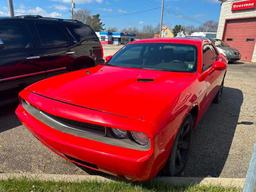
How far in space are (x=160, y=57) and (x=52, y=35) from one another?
2443 mm

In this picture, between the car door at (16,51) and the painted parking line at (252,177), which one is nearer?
the painted parking line at (252,177)

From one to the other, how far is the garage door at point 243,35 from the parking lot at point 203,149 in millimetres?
13928

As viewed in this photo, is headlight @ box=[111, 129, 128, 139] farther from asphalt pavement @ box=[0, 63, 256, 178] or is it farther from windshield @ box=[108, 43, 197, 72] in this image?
windshield @ box=[108, 43, 197, 72]

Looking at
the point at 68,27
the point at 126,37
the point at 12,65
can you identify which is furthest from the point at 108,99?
the point at 126,37

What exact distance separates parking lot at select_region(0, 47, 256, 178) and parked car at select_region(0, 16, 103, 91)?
85 centimetres

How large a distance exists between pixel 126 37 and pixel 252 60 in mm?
50312

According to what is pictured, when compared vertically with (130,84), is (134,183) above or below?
below

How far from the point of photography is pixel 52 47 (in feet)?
15.9

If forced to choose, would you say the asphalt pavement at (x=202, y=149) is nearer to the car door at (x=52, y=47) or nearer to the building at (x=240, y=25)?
the car door at (x=52, y=47)

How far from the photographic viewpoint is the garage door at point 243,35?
55.4ft

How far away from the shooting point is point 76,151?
2.23 metres

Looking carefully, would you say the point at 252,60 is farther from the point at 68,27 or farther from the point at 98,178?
the point at 98,178

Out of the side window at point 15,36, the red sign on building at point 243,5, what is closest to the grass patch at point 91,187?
the side window at point 15,36

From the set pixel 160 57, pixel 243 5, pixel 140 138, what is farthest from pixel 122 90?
pixel 243 5
